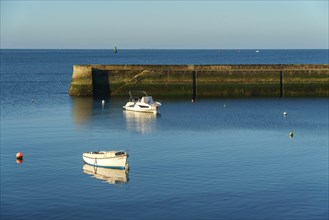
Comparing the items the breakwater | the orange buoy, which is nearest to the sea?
the orange buoy

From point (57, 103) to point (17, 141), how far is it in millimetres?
26572

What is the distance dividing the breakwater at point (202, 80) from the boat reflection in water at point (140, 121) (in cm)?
1018

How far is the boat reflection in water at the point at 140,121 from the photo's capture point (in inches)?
2010

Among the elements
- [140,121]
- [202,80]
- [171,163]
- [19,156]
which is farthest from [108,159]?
[202,80]

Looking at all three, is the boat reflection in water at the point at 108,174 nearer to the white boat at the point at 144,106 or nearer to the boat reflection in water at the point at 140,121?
the boat reflection in water at the point at 140,121

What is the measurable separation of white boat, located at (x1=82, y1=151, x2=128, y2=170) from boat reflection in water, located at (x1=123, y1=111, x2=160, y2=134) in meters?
12.8

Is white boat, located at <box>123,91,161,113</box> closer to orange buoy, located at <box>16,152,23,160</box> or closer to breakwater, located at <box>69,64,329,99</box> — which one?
breakwater, located at <box>69,64,329,99</box>

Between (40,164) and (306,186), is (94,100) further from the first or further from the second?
(306,186)

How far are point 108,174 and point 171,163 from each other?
3807 millimetres

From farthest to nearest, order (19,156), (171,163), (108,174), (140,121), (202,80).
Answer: (202,80), (140,121), (19,156), (171,163), (108,174)

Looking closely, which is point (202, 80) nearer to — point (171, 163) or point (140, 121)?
point (140, 121)

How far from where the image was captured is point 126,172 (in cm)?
3556

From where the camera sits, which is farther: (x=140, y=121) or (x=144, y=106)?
(x=144, y=106)

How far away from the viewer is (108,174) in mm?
35750
